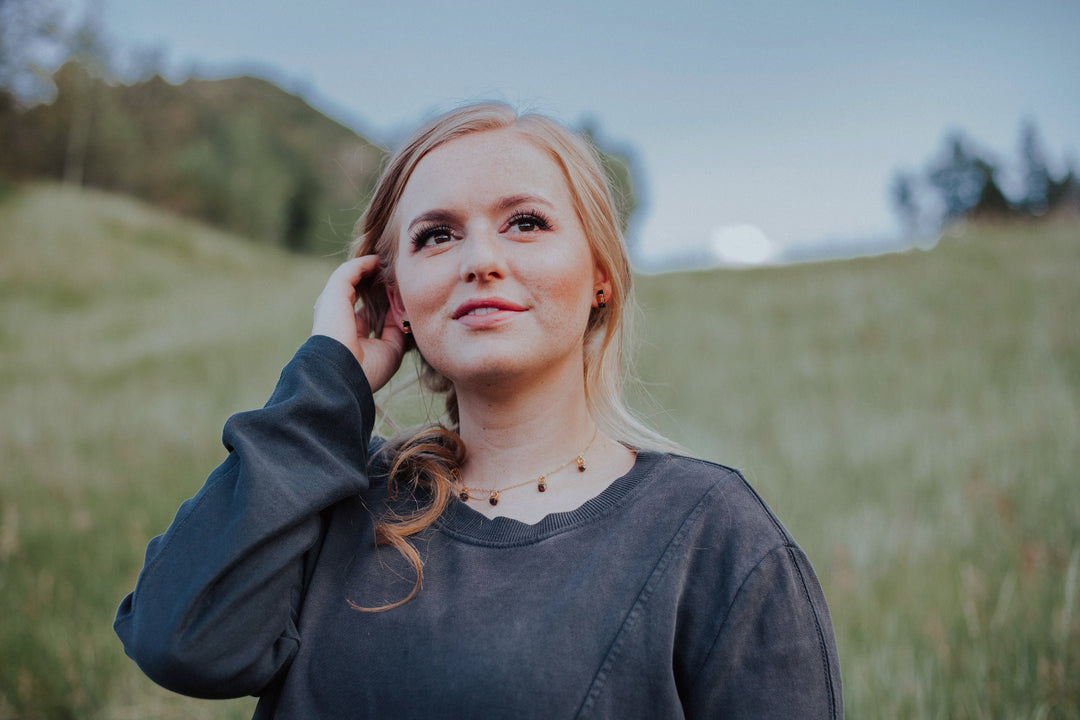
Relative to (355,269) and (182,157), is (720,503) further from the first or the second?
(182,157)

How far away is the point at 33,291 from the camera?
1673 centimetres

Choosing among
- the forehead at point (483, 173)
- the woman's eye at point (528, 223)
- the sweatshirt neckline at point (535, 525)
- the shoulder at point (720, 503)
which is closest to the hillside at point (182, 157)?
the forehead at point (483, 173)

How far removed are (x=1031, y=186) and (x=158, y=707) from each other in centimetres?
5275

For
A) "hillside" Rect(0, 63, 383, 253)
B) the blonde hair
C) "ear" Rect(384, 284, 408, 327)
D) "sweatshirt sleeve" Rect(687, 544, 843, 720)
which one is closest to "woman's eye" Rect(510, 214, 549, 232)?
the blonde hair

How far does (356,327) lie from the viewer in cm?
188

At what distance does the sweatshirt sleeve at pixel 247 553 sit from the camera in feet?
4.39

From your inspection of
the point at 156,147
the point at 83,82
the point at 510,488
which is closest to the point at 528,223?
the point at 510,488

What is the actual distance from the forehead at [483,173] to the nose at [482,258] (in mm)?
97

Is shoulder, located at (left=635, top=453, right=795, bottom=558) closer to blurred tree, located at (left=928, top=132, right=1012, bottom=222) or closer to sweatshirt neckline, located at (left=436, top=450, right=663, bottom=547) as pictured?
sweatshirt neckline, located at (left=436, top=450, right=663, bottom=547)

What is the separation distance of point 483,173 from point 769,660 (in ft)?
3.95

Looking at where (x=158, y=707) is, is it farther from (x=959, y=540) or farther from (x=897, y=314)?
(x=897, y=314)

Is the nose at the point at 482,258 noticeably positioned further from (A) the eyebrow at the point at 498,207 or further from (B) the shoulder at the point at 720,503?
(B) the shoulder at the point at 720,503

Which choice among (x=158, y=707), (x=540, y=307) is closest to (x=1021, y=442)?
(x=540, y=307)

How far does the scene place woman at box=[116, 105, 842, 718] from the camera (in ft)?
4.29
